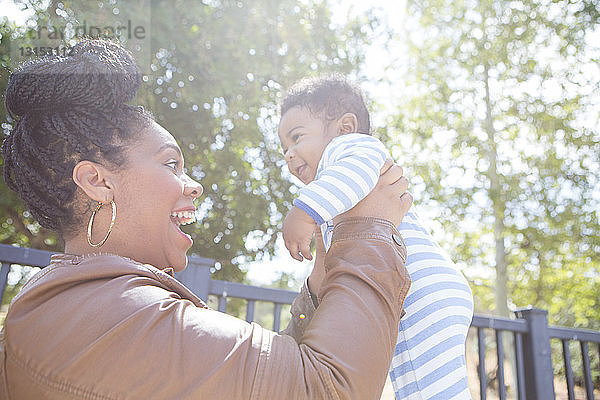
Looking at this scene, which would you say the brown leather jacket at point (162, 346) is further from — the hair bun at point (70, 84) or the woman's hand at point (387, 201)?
the hair bun at point (70, 84)

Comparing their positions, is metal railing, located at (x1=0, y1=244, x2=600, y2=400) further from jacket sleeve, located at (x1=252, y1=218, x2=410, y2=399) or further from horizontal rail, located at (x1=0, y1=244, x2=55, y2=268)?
jacket sleeve, located at (x1=252, y1=218, x2=410, y2=399)

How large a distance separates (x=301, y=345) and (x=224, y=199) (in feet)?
15.6

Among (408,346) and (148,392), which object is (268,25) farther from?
(148,392)

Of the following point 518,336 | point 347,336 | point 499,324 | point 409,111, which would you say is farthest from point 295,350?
point 409,111

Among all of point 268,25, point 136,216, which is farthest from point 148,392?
point 268,25

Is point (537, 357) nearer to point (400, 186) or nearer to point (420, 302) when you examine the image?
point (420, 302)

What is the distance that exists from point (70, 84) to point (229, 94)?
408 centimetres

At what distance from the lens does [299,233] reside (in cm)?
135

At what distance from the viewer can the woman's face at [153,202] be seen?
3.98 feet

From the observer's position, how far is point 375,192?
4.49 ft

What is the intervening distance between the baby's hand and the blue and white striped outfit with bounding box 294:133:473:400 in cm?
3

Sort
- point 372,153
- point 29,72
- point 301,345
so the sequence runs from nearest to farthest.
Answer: point 301,345
point 29,72
point 372,153

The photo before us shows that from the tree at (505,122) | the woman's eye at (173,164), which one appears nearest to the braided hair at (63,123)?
the woman's eye at (173,164)

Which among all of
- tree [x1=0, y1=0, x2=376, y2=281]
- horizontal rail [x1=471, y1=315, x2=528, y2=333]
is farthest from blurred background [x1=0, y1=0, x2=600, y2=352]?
horizontal rail [x1=471, y1=315, x2=528, y2=333]
